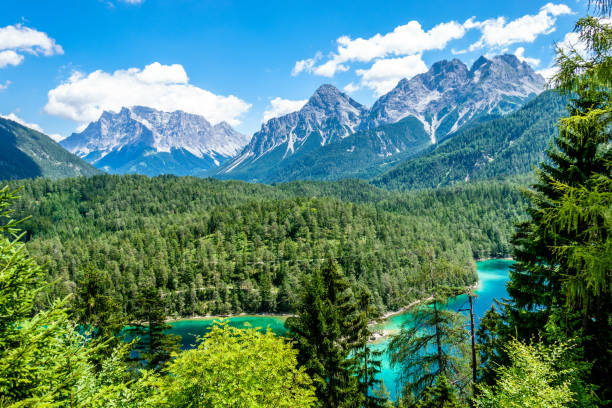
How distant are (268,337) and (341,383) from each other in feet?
29.4

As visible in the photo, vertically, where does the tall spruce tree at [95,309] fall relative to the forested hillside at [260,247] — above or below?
above

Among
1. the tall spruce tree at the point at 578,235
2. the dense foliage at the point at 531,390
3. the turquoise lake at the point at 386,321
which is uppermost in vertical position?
the tall spruce tree at the point at 578,235

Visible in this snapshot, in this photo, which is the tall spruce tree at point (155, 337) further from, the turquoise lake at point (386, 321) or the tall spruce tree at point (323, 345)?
the turquoise lake at point (386, 321)

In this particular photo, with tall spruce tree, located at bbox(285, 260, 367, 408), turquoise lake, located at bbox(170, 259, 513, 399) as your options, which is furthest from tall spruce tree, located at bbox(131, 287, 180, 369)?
turquoise lake, located at bbox(170, 259, 513, 399)

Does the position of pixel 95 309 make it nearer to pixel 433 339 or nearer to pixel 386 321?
pixel 433 339

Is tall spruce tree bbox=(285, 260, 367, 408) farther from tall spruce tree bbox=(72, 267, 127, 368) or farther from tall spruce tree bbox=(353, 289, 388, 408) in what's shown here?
tall spruce tree bbox=(72, 267, 127, 368)

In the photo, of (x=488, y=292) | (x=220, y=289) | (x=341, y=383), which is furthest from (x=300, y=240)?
(x=341, y=383)

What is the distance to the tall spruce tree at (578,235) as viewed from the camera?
571 centimetres

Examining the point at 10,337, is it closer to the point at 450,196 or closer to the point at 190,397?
the point at 190,397

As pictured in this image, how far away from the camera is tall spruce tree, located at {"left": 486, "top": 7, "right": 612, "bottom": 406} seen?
5711 mm

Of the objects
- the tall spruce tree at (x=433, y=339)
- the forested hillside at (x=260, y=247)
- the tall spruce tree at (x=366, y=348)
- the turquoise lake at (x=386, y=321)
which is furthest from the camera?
the forested hillside at (x=260, y=247)

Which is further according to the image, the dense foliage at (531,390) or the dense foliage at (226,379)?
the dense foliage at (226,379)

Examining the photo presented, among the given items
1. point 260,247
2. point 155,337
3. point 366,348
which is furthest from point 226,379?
point 260,247

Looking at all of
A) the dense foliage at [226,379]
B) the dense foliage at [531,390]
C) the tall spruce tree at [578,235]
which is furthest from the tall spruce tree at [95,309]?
the tall spruce tree at [578,235]
